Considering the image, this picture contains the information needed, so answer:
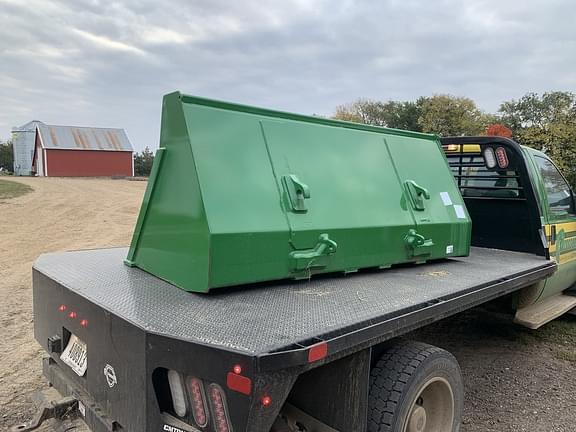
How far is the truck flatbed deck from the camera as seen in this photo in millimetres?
1836

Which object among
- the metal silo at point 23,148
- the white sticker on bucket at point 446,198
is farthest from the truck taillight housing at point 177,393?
the metal silo at point 23,148

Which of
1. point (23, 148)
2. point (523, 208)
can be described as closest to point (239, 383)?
point (523, 208)

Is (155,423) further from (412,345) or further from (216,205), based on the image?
(412,345)

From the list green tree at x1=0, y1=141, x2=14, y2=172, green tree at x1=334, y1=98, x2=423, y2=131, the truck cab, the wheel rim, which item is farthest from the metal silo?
the wheel rim

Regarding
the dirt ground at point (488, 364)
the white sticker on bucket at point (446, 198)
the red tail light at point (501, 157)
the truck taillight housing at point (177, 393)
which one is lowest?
the dirt ground at point (488, 364)

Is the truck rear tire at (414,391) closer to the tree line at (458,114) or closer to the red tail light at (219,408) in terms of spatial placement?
the red tail light at (219,408)

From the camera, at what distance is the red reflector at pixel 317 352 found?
1751 mm

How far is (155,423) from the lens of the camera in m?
1.93

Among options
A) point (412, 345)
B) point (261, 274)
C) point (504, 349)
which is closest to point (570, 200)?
point (504, 349)

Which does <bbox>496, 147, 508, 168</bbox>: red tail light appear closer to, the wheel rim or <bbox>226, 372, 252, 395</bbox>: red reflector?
the wheel rim

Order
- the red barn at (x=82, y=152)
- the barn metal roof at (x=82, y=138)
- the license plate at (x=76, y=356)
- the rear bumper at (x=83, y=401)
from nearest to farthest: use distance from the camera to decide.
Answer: the rear bumper at (x=83, y=401) → the license plate at (x=76, y=356) → the red barn at (x=82, y=152) → the barn metal roof at (x=82, y=138)

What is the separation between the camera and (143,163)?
174ft

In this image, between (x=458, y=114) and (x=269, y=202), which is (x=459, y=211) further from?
(x=458, y=114)

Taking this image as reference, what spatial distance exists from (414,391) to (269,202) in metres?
1.22
